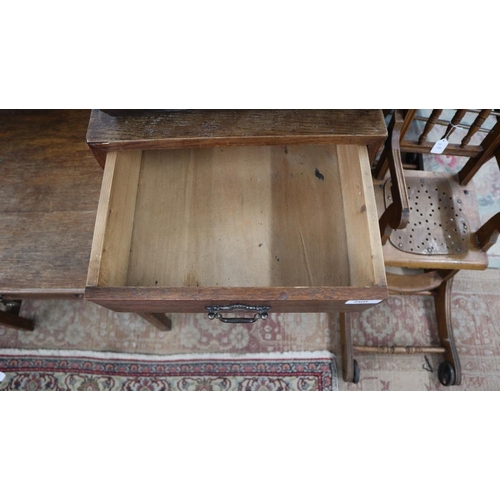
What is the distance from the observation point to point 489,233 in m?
0.97

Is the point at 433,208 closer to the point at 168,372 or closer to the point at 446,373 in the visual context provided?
the point at 446,373

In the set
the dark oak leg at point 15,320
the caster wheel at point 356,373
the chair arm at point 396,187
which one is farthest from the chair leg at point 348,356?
the dark oak leg at point 15,320

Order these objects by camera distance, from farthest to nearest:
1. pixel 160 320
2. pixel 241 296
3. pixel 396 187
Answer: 1. pixel 160 320
2. pixel 396 187
3. pixel 241 296

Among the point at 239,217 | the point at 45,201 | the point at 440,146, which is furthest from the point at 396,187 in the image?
the point at 45,201

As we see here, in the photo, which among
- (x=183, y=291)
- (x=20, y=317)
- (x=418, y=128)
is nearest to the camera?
(x=183, y=291)

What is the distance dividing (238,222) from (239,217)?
0.05ft

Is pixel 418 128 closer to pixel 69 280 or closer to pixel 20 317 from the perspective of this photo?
pixel 69 280

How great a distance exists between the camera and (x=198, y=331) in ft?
4.49

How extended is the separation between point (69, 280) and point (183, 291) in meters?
0.38

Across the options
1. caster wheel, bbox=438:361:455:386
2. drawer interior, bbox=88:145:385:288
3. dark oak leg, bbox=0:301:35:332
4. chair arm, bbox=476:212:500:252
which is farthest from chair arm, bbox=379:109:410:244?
dark oak leg, bbox=0:301:35:332

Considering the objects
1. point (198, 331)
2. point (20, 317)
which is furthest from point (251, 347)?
point (20, 317)

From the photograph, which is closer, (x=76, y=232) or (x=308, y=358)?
(x=76, y=232)

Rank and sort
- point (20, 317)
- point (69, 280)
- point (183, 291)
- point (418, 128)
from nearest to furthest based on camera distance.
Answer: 1. point (183, 291)
2. point (69, 280)
3. point (418, 128)
4. point (20, 317)

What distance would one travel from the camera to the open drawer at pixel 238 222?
78 cm
